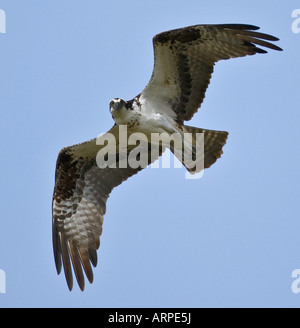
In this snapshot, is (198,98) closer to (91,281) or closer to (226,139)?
(226,139)

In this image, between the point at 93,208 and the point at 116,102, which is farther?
the point at 93,208

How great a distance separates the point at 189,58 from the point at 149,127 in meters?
1.10

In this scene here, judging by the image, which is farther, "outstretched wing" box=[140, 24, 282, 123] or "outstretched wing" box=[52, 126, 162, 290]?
"outstretched wing" box=[52, 126, 162, 290]

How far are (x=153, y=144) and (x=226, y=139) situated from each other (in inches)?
42.3

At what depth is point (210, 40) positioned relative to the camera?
1083 centimetres

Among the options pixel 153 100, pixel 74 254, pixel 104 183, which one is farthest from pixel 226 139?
pixel 74 254

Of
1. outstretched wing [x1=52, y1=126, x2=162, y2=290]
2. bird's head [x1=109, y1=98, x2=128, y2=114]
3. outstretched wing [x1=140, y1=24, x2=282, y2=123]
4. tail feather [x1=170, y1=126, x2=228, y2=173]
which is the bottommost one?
outstretched wing [x1=52, y1=126, x2=162, y2=290]

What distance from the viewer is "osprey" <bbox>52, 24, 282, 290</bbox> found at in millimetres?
10781

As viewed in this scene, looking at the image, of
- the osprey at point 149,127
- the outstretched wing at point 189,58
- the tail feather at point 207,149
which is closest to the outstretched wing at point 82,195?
the osprey at point 149,127

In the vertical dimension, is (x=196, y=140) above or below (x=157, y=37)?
below

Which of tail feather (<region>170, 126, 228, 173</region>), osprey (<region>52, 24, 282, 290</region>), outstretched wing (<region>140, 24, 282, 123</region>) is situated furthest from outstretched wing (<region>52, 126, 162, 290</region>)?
outstretched wing (<region>140, 24, 282, 123</region>)

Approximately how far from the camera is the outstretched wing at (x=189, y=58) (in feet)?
35.1

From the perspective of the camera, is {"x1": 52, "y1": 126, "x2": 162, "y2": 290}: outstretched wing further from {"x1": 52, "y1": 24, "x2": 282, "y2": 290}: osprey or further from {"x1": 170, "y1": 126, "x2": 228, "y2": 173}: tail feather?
{"x1": 170, "y1": 126, "x2": 228, "y2": 173}: tail feather

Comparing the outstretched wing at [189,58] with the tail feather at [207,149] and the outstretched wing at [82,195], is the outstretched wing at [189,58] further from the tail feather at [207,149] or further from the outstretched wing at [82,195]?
the outstretched wing at [82,195]
